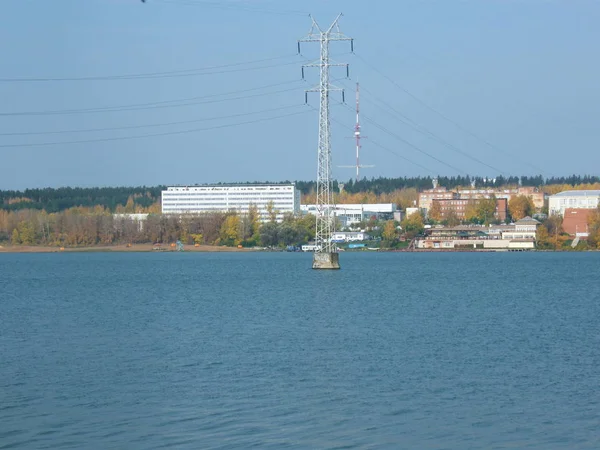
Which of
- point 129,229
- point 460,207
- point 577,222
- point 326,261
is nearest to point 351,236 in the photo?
point 460,207

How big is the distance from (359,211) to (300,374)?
4067 inches

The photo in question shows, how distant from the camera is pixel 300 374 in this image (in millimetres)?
14852

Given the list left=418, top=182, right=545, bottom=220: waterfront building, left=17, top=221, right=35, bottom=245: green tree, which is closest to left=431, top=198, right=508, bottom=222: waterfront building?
left=418, top=182, right=545, bottom=220: waterfront building

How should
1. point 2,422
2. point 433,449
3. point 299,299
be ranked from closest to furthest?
point 433,449, point 2,422, point 299,299

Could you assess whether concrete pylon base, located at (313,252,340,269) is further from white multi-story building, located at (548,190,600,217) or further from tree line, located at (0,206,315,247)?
white multi-story building, located at (548,190,600,217)

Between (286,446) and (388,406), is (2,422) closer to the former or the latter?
(286,446)

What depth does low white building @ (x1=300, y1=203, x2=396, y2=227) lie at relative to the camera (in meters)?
115

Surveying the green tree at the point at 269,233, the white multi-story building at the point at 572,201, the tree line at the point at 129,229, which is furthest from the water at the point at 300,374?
the white multi-story building at the point at 572,201

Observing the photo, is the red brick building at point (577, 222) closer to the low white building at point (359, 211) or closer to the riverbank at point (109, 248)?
the low white building at point (359, 211)

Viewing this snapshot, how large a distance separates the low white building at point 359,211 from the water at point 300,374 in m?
85.5

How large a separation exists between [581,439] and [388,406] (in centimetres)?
262

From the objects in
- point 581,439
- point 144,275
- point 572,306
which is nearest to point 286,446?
point 581,439

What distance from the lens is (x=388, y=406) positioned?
40.9 ft

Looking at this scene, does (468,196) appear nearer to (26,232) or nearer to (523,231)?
(523,231)
